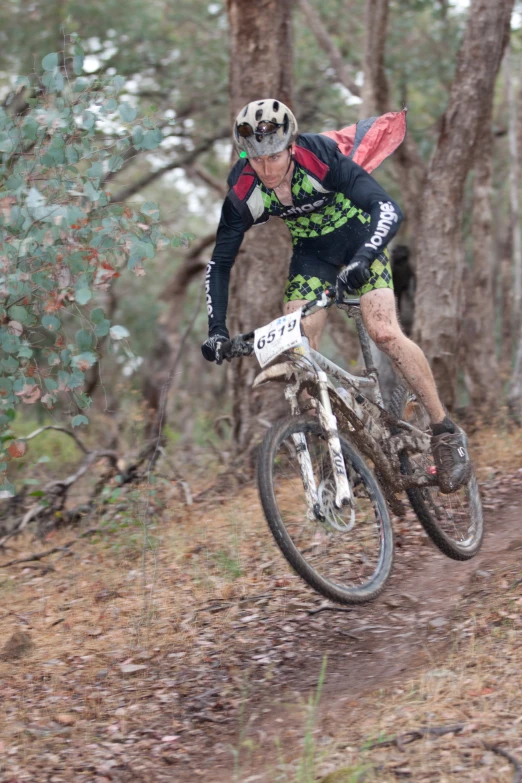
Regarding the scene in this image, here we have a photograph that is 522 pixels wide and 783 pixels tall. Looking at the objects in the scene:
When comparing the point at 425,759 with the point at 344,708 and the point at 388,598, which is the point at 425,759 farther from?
the point at 388,598

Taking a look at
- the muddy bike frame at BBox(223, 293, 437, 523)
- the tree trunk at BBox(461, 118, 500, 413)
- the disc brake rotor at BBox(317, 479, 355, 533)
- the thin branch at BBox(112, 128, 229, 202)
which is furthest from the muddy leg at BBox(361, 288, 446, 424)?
the thin branch at BBox(112, 128, 229, 202)

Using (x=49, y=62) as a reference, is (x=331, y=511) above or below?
below

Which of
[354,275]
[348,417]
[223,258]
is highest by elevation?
[223,258]

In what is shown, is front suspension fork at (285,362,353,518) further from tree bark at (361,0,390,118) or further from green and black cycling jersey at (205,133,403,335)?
tree bark at (361,0,390,118)

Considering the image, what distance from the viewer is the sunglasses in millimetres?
4263

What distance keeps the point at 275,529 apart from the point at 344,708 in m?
0.79

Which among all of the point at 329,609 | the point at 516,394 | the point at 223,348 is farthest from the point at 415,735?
the point at 516,394

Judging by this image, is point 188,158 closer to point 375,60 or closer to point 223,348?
point 375,60

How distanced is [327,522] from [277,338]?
898mm

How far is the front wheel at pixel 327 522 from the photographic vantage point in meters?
Answer: 3.99

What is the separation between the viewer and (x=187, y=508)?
727cm

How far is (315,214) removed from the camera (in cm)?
478

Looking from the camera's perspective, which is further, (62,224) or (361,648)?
(361,648)

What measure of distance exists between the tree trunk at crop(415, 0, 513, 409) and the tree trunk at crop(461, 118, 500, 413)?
2.65 metres
